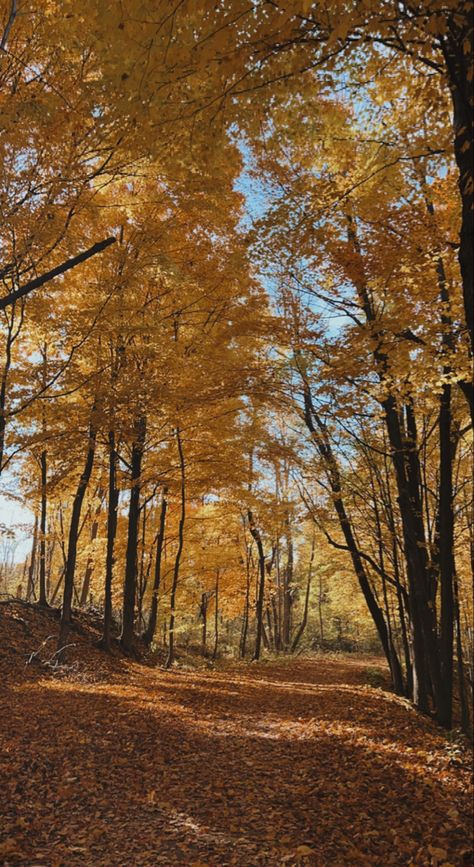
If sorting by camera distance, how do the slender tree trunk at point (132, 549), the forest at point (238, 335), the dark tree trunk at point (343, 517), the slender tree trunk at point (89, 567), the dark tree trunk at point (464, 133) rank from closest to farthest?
1. the dark tree trunk at point (464, 133)
2. the forest at point (238, 335)
3. the dark tree trunk at point (343, 517)
4. the slender tree trunk at point (132, 549)
5. the slender tree trunk at point (89, 567)

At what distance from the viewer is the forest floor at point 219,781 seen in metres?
3.62

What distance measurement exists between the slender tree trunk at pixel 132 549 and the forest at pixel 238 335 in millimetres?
72

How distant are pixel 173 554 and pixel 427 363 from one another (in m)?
15.7

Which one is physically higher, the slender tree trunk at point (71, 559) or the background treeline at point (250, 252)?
the background treeline at point (250, 252)

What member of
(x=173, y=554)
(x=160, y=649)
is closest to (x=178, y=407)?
(x=160, y=649)

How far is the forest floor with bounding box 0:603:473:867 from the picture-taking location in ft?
11.9

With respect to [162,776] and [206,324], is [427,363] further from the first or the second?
[206,324]

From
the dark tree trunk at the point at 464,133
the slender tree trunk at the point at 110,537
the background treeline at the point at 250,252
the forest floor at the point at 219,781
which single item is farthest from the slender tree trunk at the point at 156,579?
the dark tree trunk at the point at 464,133

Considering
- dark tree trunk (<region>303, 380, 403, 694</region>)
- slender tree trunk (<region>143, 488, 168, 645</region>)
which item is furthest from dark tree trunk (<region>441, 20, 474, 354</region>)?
slender tree trunk (<region>143, 488, 168, 645</region>)

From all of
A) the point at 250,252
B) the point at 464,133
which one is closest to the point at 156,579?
the point at 250,252

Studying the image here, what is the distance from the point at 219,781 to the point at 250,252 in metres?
5.51

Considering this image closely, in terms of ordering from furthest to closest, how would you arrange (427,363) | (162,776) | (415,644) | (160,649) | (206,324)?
(160,649) → (206,324) → (415,644) → (427,363) → (162,776)

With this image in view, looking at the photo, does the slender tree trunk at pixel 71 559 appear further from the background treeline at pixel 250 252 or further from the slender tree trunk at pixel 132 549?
the slender tree trunk at pixel 132 549

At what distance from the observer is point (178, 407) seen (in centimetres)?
957
